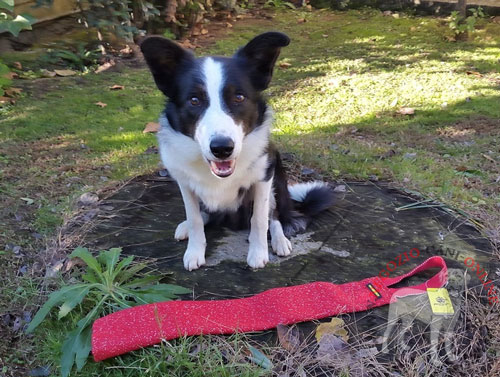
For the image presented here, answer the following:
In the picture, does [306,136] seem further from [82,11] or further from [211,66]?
[82,11]

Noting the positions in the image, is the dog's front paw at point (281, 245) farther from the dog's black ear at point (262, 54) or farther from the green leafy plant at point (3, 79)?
the green leafy plant at point (3, 79)

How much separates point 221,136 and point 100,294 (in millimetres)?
920

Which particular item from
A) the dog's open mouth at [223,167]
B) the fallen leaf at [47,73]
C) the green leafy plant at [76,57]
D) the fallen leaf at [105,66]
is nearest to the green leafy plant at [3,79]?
the fallen leaf at [47,73]

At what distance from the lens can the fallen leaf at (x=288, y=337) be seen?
1.81 meters

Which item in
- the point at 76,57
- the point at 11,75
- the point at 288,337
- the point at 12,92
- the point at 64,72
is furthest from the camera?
the point at 76,57

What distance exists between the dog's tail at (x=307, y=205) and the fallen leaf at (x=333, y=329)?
0.80 m

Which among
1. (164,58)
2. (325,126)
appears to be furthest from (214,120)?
(325,126)

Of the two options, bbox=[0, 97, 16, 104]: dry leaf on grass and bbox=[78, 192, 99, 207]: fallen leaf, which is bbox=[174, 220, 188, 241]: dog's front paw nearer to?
bbox=[78, 192, 99, 207]: fallen leaf

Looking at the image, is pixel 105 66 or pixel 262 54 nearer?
pixel 262 54

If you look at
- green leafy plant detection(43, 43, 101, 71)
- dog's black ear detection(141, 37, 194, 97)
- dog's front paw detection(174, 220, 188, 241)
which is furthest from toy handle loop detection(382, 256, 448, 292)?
green leafy plant detection(43, 43, 101, 71)

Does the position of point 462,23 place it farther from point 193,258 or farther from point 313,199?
point 193,258

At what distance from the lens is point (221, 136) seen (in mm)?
1881

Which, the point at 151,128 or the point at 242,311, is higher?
the point at 242,311

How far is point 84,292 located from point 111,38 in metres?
5.44
